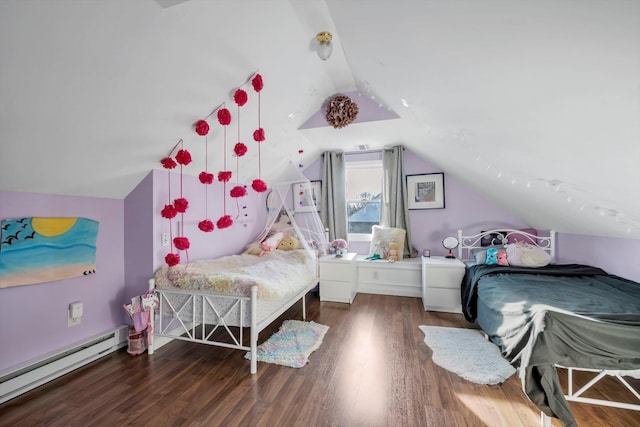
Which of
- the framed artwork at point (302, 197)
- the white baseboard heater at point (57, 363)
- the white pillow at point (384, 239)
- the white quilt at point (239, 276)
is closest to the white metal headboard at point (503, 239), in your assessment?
the white pillow at point (384, 239)

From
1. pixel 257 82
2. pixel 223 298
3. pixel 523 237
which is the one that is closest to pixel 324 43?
pixel 257 82

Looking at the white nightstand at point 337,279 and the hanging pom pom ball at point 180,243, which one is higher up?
the hanging pom pom ball at point 180,243

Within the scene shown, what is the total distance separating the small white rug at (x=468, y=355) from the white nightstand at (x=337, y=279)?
120 cm

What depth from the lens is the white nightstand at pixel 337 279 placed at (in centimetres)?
392

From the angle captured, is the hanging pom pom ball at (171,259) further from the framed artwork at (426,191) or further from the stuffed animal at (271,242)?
the framed artwork at (426,191)

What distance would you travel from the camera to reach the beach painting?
1.99 meters

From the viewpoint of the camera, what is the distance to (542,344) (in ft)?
5.12

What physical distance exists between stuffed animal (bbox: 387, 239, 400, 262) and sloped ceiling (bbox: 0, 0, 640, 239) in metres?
1.84

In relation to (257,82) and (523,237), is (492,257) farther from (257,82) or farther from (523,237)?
(257,82)

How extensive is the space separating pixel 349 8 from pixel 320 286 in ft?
11.3

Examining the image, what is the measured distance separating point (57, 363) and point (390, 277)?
12.9ft

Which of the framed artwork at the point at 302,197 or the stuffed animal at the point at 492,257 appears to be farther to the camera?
the framed artwork at the point at 302,197

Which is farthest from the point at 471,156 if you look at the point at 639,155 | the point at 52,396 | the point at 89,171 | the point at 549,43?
the point at 52,396

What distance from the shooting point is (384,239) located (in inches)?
173
